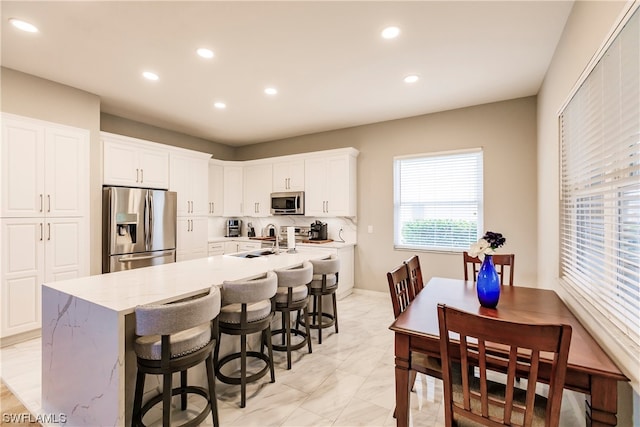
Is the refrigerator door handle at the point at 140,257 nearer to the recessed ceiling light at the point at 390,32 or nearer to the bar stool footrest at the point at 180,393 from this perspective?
the bar stool footrest at the point at 180,393

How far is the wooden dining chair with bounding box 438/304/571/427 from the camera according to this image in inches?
41.8

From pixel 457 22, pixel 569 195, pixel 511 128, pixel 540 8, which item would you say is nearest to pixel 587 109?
pixel 569 195

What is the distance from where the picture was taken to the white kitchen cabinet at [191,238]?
465 centimetres

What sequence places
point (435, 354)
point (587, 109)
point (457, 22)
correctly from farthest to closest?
point (457, 22), point (587, 109), point (435, 354)

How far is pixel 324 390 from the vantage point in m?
2.23

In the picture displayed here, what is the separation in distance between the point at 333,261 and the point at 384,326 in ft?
3.91

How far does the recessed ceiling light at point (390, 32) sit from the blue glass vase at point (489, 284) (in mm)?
1875

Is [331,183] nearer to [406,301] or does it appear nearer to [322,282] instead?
[322,282]

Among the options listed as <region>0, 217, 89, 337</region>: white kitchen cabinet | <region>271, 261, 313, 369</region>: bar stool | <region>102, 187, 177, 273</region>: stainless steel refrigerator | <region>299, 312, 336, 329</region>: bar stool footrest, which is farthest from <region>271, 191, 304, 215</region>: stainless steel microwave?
<region>0, 217, 89, 337</region>: white kitchen cabinet

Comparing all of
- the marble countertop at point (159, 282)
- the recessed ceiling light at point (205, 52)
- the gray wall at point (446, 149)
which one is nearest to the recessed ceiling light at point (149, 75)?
the recessed ceiling light at point (205, 52)

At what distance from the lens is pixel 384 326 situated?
11.4 feet

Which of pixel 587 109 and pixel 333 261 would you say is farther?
pixel 333 261

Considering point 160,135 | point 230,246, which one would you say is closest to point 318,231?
point 230,246

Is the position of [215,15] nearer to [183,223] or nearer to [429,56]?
[429,56]
